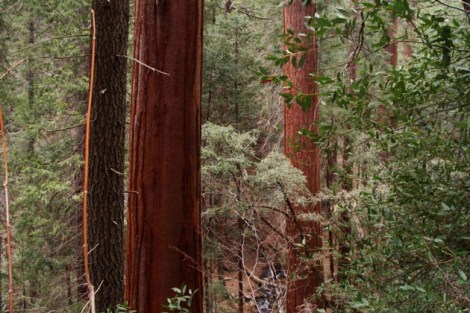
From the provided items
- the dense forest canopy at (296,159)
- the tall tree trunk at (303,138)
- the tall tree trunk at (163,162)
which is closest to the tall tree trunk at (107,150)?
the dense forest canopy at (296,159)

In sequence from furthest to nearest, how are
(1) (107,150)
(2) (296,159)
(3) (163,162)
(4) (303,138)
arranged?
(4) (303,138) < (2) (296,159) < (3) (163,162) < (1) (107,150)

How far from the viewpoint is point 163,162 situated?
3631 mm

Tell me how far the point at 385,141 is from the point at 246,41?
998 cm

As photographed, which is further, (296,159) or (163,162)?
(296,159)

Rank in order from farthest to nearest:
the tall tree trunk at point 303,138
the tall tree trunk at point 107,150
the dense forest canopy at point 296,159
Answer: the tall tree trunk at point 303,138 → the tall tree trunk at point 107,150 → the dense forest canopy at point 296,159

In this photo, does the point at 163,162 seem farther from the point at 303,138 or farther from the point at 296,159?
the point at 303,138

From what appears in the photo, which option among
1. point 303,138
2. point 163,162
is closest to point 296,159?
point 163,162

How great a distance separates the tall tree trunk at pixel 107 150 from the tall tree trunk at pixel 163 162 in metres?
0.17

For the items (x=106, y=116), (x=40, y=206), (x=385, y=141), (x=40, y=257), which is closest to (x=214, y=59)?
(x=40, y=206)

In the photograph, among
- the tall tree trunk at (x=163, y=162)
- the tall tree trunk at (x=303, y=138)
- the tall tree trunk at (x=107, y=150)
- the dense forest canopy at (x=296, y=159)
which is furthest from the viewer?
the tall tree trunk at (x=303, y=138)

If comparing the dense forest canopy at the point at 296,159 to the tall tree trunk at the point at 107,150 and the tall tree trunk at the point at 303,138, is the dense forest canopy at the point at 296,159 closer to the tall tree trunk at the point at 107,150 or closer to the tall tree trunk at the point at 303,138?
the tall tree trunk at the point at 107,150

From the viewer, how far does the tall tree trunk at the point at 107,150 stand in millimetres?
3434

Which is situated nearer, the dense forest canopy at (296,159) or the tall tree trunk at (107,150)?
the dense forest canopy at (296,159)

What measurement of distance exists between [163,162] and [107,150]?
45cm
